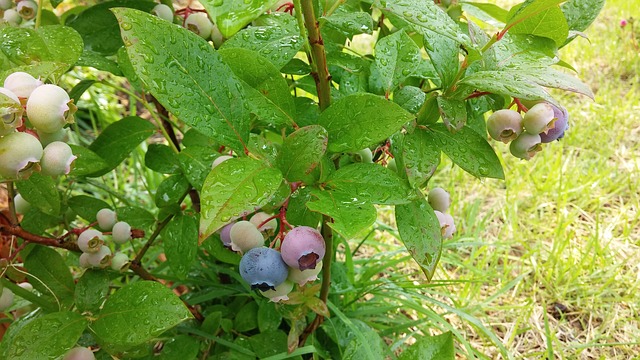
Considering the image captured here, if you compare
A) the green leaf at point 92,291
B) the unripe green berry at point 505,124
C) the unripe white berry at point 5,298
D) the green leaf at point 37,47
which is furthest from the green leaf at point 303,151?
the unripe white berry at point 5,298

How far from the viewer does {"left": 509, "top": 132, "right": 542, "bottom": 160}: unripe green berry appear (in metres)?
0.69

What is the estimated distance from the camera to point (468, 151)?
2.33ft

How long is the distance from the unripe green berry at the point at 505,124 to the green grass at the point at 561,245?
0.59 m

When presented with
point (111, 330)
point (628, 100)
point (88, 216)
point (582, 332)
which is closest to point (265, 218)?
point (111, 330)

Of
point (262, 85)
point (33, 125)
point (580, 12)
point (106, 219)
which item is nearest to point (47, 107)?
point (33, 125)

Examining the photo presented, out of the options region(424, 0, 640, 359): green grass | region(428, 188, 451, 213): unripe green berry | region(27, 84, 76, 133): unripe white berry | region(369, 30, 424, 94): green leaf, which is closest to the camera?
region(27, 84, 76, 133): unripe white berry

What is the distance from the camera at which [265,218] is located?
760 mm

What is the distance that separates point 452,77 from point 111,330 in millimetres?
583

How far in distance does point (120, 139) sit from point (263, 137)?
0.44 meters

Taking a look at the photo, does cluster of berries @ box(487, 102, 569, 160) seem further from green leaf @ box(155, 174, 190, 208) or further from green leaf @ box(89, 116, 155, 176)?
green leaf @ box(89, 116, 155, 176)

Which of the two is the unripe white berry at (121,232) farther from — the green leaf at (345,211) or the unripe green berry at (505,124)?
the unripe green berry at (505,124)

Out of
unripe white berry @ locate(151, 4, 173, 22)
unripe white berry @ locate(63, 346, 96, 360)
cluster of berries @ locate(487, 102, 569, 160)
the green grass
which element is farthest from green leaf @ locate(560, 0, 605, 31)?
unripe white berry @ locate(63, 346, 96, 360)

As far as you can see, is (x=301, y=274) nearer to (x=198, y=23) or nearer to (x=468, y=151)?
(x=468, y=151)

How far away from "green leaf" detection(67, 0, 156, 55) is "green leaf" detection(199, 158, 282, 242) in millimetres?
559
